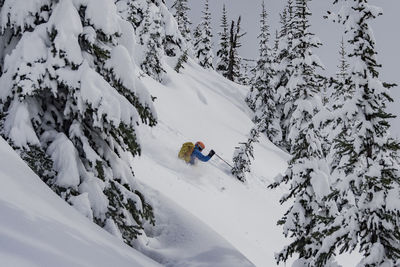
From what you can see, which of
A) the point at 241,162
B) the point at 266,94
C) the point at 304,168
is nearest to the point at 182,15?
the point at 266,94

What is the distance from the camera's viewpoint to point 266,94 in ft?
129

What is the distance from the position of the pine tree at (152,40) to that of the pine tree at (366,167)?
852 inches

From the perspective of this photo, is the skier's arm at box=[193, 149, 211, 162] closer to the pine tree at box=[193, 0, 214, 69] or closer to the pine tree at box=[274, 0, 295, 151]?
the pine tree at box=[274, 0, 295, 151]

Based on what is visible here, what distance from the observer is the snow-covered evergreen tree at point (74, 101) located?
7383 millimetres

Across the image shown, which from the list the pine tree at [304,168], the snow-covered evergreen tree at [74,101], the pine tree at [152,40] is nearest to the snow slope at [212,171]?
the pine tree at [152,40]

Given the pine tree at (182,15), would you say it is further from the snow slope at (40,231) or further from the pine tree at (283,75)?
the snow slope at (40,231)

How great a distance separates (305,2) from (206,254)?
958 centimetres

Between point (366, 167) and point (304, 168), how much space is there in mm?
3554

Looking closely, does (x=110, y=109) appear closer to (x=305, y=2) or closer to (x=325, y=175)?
(x=325, y=175)

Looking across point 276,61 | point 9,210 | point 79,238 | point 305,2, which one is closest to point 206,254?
point 79,238

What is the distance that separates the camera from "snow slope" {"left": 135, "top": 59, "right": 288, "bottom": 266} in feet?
48.2

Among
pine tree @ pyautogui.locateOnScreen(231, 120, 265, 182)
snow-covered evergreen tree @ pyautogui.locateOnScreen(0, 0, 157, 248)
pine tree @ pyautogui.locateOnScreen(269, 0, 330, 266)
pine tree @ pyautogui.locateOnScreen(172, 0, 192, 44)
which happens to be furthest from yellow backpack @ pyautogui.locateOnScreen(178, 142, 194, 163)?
pine tree @ pyautogui.locateOnScreen(172, 0, 192, 44)

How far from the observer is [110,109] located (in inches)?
294

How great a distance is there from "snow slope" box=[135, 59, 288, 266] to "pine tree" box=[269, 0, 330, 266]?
2.44m
